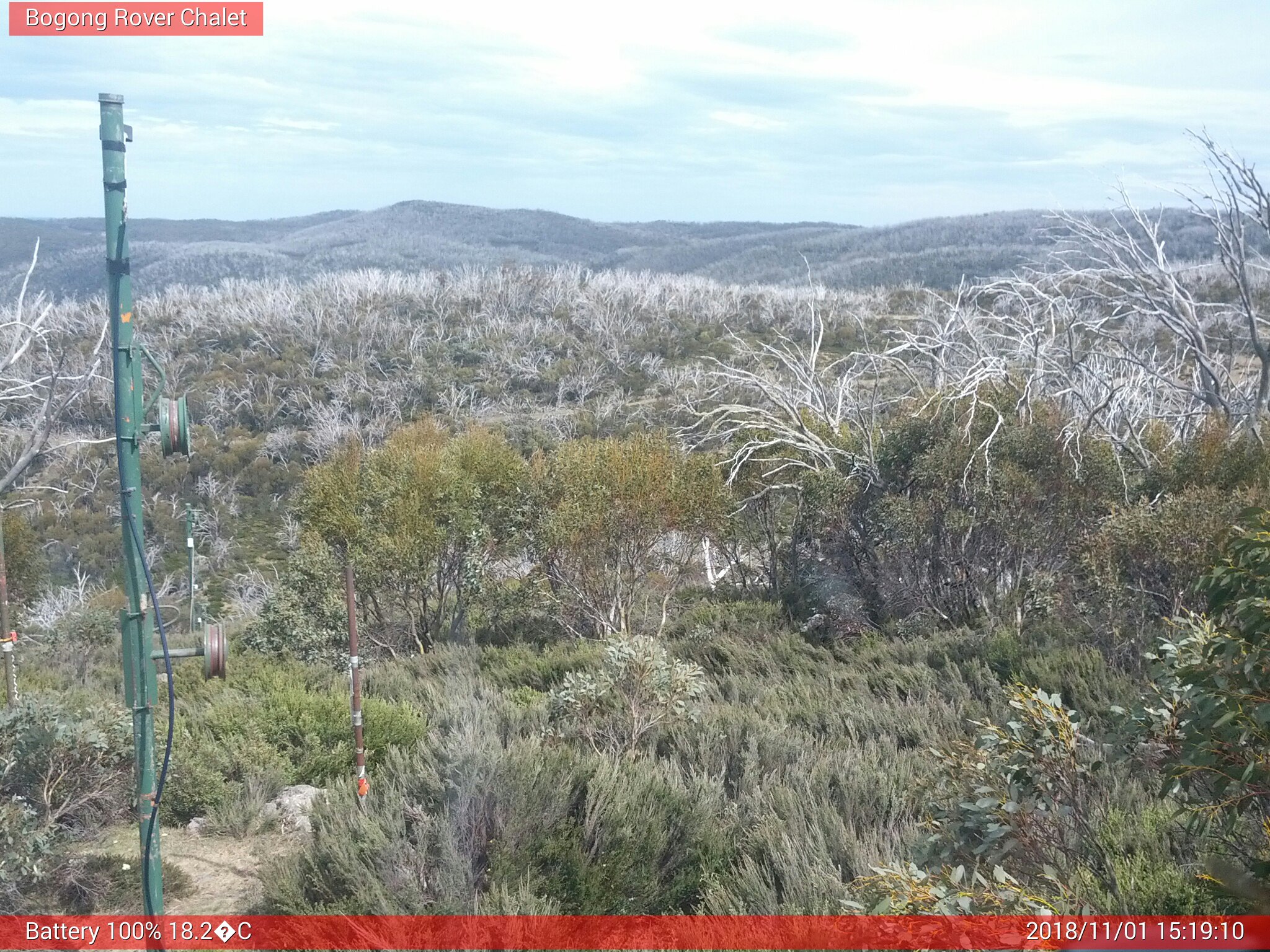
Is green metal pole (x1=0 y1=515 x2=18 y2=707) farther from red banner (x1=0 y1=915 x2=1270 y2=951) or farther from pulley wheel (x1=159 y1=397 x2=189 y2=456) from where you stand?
pulley wheel (x1=159 y1=397 x2=189 y2=456)

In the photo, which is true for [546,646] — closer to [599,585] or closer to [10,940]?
[599,585]

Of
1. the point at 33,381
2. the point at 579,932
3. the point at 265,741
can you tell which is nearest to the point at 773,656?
the point at 265,741

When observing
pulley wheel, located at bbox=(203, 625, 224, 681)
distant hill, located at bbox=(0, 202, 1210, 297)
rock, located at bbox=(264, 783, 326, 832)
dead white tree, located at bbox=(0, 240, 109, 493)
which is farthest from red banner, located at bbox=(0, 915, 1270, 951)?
distant hill, located at bbox=(0, 202, 1210, 297)

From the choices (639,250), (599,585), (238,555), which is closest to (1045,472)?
(599,585)

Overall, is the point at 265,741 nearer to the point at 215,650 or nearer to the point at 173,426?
the point at 215,650

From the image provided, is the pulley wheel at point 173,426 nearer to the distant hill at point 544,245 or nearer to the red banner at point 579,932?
the red banner at point 579,932

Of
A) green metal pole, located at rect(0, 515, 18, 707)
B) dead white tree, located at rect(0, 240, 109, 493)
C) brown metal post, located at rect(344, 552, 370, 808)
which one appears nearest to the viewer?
brown metal post, located at rect(344, 552, 370, 808)
